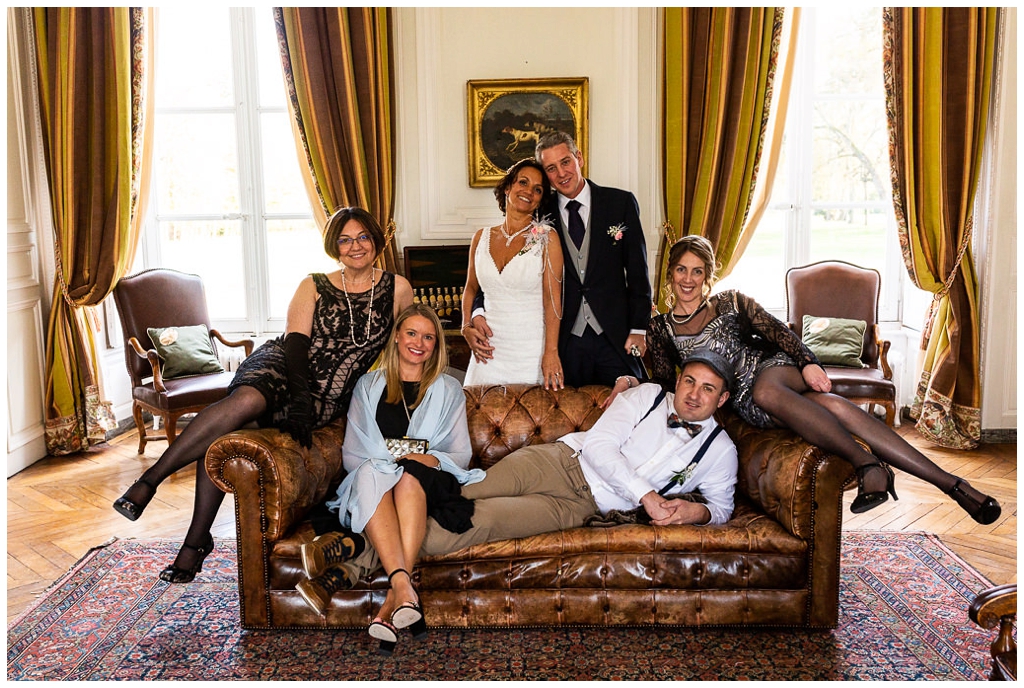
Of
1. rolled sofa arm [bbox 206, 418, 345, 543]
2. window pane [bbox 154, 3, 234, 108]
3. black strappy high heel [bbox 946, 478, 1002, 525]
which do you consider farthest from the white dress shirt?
window pane [bbox 154, 3, 234, 108]

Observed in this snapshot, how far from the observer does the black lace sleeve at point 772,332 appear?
3496 mm

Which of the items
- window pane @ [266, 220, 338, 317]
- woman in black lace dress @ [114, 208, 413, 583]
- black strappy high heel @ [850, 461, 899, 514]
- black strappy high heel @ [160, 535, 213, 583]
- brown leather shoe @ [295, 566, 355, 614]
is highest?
window pane @ [266, 220, 338, 317]

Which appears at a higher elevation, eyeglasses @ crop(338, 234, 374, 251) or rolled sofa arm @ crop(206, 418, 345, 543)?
eyeglasses @ crop(338, 234, 374, 251)

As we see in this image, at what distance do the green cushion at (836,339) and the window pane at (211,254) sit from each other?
3.86m

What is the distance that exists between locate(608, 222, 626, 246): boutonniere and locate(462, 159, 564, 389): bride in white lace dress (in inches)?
9.7

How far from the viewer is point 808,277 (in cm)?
574

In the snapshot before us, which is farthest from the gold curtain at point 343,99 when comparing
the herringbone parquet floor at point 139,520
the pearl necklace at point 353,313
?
the pearl necklace at point 353,313

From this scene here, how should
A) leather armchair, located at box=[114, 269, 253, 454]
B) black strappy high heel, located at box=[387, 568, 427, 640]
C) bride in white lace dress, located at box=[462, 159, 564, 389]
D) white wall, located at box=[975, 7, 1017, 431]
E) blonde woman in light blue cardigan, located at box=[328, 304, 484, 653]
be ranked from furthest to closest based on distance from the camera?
white wall, located at box=[975, 7, 1017, 431] → leather armchair, located at box=[114, 269, 253, 454] → bride in white lace dress, located at box=[462, 159, 564, 389] → blonde woman in light blue cardigan, located at box=[328, 304, 484, 653] → black strappy high heel, located at box=[387, 568, 427, 640]

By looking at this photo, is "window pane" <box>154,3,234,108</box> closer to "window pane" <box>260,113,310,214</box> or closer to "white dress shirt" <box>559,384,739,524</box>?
"window pane" <box>260,113,310,214</box>

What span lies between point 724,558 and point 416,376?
4.18 ft

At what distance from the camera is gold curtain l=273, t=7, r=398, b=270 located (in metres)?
5.65

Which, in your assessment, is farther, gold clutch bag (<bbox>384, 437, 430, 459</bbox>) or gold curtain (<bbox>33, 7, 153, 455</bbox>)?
gold curtain (<bbox>33, 7, 153, 455</bbox>)

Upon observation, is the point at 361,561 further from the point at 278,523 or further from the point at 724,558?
the point at 724,558

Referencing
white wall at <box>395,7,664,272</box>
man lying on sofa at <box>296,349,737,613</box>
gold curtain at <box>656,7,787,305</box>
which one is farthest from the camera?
white wall at <box>395,7,664,272</box>
